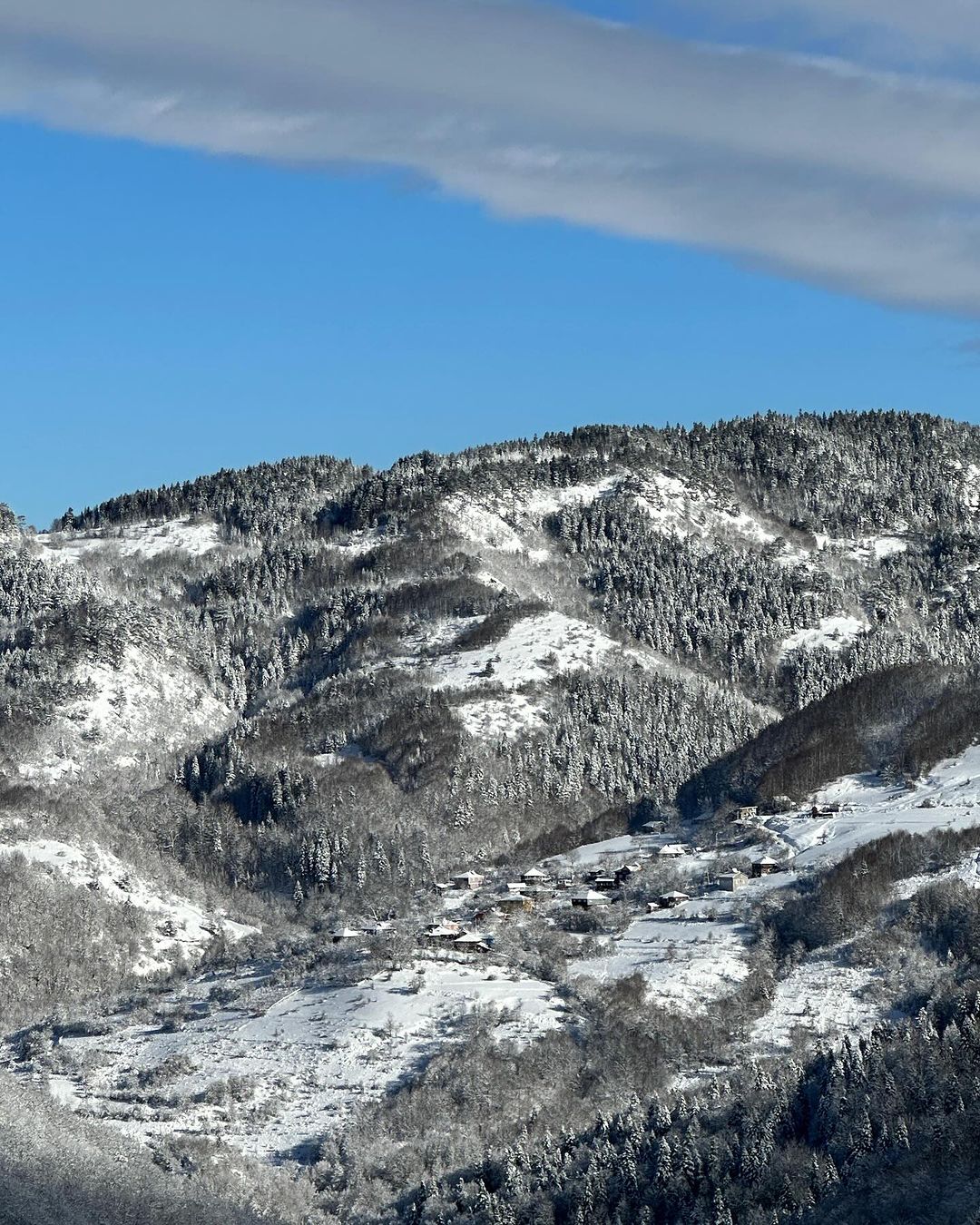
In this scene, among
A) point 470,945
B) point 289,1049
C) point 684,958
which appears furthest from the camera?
point 470,945

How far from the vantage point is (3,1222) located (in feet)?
454

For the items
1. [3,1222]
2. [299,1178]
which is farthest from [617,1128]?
[3,1222]

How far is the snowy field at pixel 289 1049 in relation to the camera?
542ft

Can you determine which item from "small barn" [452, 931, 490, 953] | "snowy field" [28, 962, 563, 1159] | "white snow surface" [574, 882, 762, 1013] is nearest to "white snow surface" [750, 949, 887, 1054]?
"white snow surface" [574, 882, 762, 1013]

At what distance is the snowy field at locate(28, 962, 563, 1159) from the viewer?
165125 mm

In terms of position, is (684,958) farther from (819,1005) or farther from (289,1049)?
(289,1049)

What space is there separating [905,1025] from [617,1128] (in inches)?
1009

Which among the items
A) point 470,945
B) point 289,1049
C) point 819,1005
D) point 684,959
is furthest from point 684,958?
point 289,1049

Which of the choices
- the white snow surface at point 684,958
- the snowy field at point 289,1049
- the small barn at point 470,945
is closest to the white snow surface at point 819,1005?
the white snow surface at point 684,958

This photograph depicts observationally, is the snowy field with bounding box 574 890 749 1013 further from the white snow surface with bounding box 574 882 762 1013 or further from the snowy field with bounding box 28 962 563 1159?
the snowy field with bounding box 28 962 563 1159

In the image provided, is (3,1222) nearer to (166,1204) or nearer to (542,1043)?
(166,1204)

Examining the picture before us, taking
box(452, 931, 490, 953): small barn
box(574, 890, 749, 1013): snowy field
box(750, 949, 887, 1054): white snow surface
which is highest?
box(452, 931, 490, 953): small barn

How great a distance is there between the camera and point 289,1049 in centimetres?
17675

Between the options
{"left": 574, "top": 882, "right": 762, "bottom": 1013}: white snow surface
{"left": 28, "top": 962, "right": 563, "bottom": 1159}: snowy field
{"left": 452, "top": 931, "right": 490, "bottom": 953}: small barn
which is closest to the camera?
{"left": 28, "top": 962, "right": 563, "bottom": 1159}: snowy field
